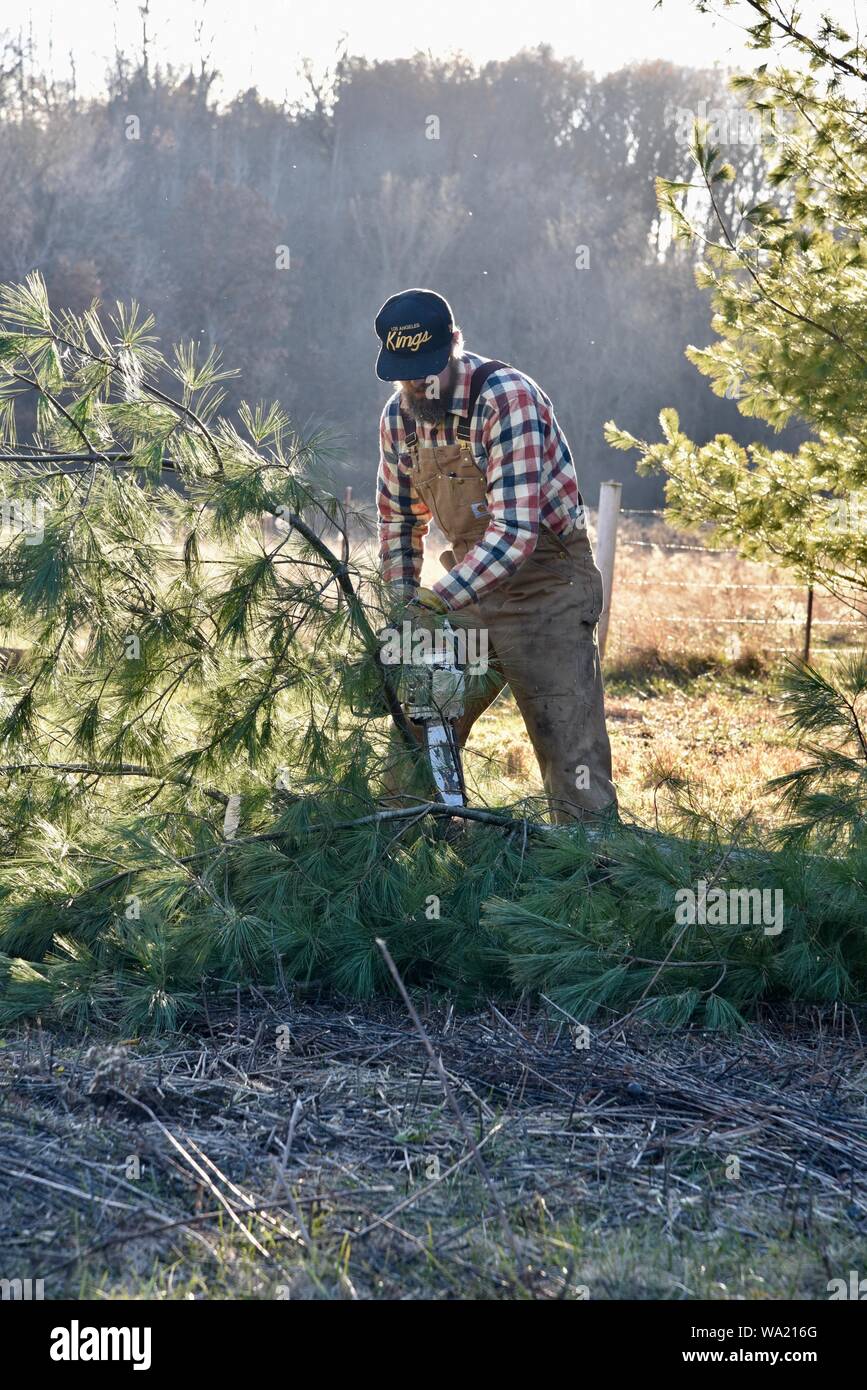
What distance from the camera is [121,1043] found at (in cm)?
285

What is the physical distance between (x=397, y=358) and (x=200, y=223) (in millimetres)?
27791

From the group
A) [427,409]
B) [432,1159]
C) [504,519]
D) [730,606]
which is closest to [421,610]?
[504,519]

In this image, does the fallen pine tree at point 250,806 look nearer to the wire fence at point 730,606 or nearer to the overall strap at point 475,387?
the overall strap at point 475,387

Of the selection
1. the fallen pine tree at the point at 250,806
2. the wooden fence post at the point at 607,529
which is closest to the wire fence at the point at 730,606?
the wooden fence post at the point at 607,529

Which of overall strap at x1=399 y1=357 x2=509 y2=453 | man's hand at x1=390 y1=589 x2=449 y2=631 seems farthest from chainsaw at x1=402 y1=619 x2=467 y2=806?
overall strap at x1=399 y1=357 x2=509 y2=453

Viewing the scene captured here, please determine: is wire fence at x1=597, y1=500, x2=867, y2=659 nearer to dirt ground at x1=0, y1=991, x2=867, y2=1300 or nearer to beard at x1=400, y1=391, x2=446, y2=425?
beard at x1=400, y1=391, x2=446, y2=425

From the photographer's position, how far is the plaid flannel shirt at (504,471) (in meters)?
3.83

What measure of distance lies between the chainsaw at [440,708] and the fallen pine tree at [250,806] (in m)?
0.09

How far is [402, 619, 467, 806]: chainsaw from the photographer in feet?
11.6

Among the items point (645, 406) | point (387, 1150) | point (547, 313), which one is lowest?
point (387, 1150)

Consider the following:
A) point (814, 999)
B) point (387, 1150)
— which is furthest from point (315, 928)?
point (814, 999)

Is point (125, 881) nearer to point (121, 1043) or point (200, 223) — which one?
point (121, 1043)

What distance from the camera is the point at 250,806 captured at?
140 inches

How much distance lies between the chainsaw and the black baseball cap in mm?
919
